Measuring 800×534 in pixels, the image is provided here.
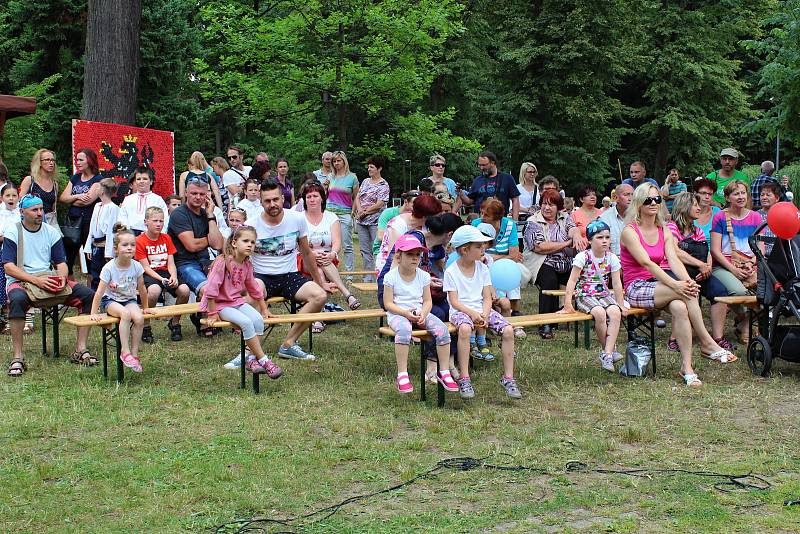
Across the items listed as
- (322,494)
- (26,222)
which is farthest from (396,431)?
(26,222)

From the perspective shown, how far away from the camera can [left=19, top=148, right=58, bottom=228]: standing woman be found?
10.4m

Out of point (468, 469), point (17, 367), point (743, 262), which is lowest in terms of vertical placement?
point (468, 469)

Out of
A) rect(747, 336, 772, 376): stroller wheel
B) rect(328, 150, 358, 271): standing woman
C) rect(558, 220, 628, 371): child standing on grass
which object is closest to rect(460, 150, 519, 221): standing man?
rect(328, 150, 358, 271): standing woman

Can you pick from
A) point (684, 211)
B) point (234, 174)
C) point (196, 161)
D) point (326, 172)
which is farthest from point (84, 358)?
point (684, 211)

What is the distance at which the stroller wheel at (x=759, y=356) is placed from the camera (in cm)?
755

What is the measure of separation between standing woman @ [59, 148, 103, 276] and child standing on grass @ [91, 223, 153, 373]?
3.13 metres

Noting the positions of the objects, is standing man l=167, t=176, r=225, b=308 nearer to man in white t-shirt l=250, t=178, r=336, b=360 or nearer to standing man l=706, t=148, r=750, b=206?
man in white t-shirt l=250, t=178, r=336, b=360

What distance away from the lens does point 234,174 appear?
41.8 feet

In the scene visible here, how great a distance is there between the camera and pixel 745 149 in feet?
146

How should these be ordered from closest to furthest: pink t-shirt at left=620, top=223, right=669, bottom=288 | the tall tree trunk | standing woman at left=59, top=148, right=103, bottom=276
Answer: pink t-shirt at left=620, top=223, right=669, bottom=288 → standing woman at left=59, top=148, right=103, bottom=276 → the tall tree trunk

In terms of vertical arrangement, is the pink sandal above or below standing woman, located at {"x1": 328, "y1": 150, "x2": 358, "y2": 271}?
below

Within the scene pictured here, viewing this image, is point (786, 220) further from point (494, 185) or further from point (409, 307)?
point (494, 185)

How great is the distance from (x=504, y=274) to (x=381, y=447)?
3.32 meters

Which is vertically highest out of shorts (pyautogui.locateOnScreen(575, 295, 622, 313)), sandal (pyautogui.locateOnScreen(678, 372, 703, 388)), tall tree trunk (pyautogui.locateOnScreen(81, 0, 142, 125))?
tall tree trunk (pyautogui.locateOnScreen(81, 0, 142, 125))
